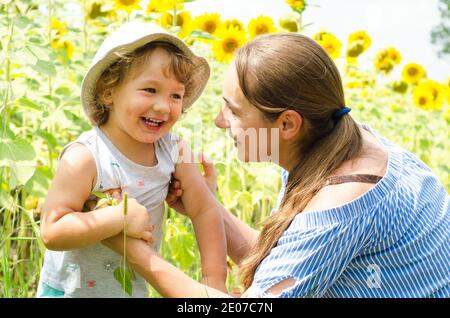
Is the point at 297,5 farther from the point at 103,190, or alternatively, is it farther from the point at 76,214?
the point at 76,214

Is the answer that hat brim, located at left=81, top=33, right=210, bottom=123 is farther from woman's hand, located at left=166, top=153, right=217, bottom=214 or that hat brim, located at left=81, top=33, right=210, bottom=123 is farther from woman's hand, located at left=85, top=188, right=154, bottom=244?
Result: woman's hand, located at left=85, top=188, right=154, bottom=244

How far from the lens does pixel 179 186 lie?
6.59ft

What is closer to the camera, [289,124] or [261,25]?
[289,124]

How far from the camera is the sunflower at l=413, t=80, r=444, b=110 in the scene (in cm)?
420

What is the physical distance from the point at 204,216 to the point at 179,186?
0.10 metres

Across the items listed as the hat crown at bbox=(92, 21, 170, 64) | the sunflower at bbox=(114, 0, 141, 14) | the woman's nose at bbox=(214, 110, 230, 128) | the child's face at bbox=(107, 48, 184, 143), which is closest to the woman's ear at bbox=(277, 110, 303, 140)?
the woman's nose at bbox=(214, 110, 230, 128)

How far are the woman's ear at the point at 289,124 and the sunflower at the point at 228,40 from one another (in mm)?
1323

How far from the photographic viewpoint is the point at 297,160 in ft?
6.18

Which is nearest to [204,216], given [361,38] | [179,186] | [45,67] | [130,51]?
[179,186]

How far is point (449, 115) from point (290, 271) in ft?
9.42

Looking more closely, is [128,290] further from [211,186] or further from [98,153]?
[211,186]

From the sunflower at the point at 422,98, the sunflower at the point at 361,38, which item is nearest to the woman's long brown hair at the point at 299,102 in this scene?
the sunflower at the point at 361,38

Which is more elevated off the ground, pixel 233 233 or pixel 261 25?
pixel 261 25
